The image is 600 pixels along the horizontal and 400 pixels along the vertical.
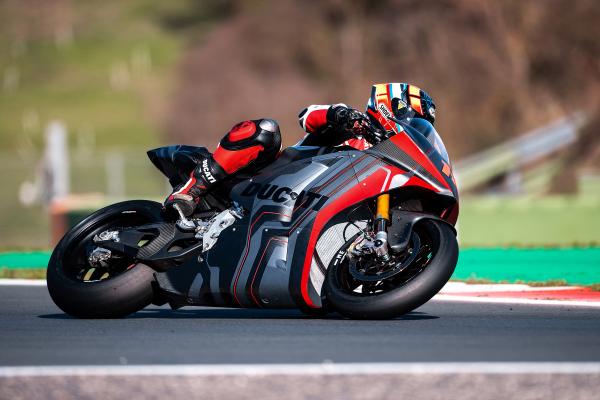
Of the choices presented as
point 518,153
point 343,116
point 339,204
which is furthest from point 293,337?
point 518,153

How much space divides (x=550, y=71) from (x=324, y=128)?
2452cm

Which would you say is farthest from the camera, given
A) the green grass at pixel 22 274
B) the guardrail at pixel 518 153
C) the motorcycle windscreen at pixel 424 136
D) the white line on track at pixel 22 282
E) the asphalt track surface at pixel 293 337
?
the guardrail at pixel 518 153

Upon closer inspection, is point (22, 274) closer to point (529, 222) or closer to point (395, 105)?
point (395, 105)

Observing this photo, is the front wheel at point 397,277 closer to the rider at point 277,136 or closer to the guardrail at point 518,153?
the rider at point 277,136

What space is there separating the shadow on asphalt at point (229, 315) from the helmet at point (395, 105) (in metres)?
1.10

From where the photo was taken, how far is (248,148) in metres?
A: 7.39

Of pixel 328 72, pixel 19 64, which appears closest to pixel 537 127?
pixel 328 72

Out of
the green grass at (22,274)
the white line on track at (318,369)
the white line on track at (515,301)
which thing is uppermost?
the white line on track at (318,369)

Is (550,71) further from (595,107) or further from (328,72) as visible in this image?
(328,72)

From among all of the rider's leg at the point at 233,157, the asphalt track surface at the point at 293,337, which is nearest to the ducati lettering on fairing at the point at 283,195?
the rider's leg at the point at 233,157

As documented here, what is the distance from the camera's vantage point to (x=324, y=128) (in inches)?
293

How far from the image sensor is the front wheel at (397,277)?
22.1 ft

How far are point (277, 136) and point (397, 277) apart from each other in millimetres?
1111

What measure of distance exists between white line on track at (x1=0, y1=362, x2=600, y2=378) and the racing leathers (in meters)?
2.39
